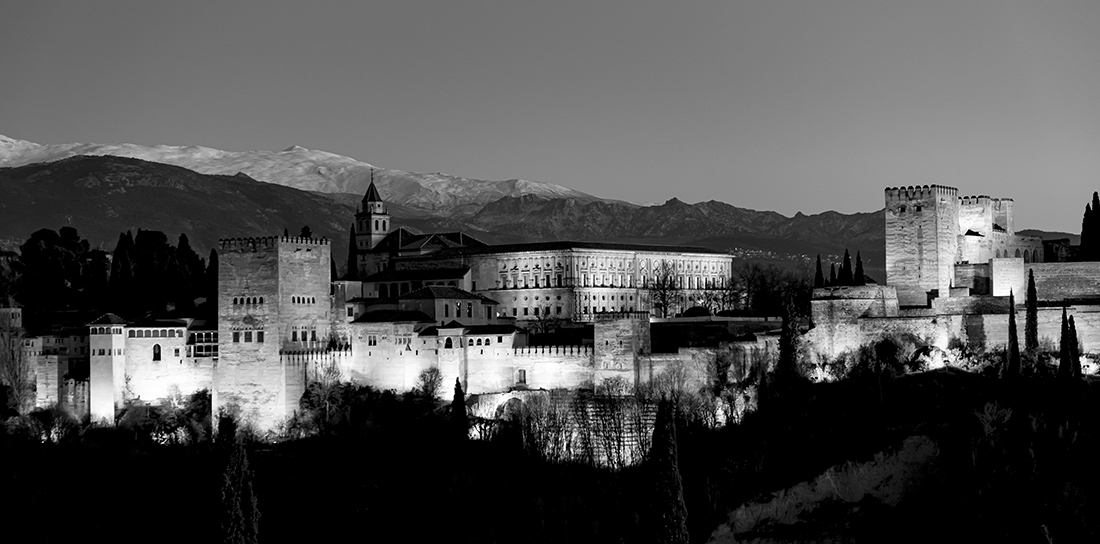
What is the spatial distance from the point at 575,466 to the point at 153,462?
16152 mm

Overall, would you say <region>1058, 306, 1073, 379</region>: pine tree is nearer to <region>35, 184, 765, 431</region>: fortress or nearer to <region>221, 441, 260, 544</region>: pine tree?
<region>35, 184, 765, 431</region>: fortress

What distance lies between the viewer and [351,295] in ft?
282

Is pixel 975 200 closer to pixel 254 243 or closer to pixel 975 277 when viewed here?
pixel 975 277

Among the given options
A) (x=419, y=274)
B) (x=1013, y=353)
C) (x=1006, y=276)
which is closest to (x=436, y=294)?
(x=419, y=274)

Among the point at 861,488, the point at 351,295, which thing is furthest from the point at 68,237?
the point at 861,488

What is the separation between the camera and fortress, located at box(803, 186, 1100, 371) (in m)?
63.8

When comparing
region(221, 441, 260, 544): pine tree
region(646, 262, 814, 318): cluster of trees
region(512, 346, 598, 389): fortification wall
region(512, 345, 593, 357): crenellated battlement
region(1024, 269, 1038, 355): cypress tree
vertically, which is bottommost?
region(221, 441, 260, 544): pine tree

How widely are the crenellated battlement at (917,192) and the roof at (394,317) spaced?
833 inches

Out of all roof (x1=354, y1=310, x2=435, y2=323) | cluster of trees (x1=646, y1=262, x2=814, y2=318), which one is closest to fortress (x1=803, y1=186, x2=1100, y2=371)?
roof (x1=354, y1=310, x2=435, y2=323)

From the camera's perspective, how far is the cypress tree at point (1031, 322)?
2403 inches

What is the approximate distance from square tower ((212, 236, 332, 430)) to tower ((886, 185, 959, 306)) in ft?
81.5

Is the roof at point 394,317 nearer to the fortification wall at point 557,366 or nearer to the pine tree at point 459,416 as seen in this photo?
the fortification wall at point 557,366

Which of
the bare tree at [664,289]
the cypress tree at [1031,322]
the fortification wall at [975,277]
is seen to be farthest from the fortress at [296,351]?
the bare tree at [664,289]

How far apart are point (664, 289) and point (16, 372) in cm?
4671
